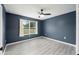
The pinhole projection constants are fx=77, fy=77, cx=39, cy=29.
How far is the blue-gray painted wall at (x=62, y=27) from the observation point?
3.13 meters

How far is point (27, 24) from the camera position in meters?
4.38

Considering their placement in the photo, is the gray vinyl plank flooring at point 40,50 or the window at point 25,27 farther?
the window at point 25,27

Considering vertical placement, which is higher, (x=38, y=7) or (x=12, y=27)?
(x=38, y=7)

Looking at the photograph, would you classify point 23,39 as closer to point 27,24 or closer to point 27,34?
point 27,34

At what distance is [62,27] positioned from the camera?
12.1ft

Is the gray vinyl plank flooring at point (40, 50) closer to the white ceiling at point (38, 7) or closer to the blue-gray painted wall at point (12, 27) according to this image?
the blue-gray painted wall at point (12, 27)

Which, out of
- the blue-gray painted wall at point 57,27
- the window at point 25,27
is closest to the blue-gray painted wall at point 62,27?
the blue-gray painted wall at point 57,27

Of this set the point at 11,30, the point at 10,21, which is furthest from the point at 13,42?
the point at 10,21

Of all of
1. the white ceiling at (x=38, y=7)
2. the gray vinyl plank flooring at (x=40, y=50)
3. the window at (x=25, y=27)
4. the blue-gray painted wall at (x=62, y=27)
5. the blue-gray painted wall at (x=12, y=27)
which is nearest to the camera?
the gray vinyl plank flooring at (x=40, y=50)

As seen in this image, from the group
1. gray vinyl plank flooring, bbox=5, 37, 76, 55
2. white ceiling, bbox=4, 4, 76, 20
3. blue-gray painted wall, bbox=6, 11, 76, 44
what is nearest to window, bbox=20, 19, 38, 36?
blue-gray painted wall, bbox=6, 11, 76, 44

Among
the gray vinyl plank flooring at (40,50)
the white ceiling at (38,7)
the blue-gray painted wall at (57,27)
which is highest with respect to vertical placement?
the white ceiling at (38,7)

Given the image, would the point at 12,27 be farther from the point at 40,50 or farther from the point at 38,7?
the point at 40,50

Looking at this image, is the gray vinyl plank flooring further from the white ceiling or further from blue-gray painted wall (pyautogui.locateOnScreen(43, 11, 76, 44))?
the white ceiling

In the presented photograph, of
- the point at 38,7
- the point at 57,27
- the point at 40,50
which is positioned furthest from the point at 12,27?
the point at 57,27
